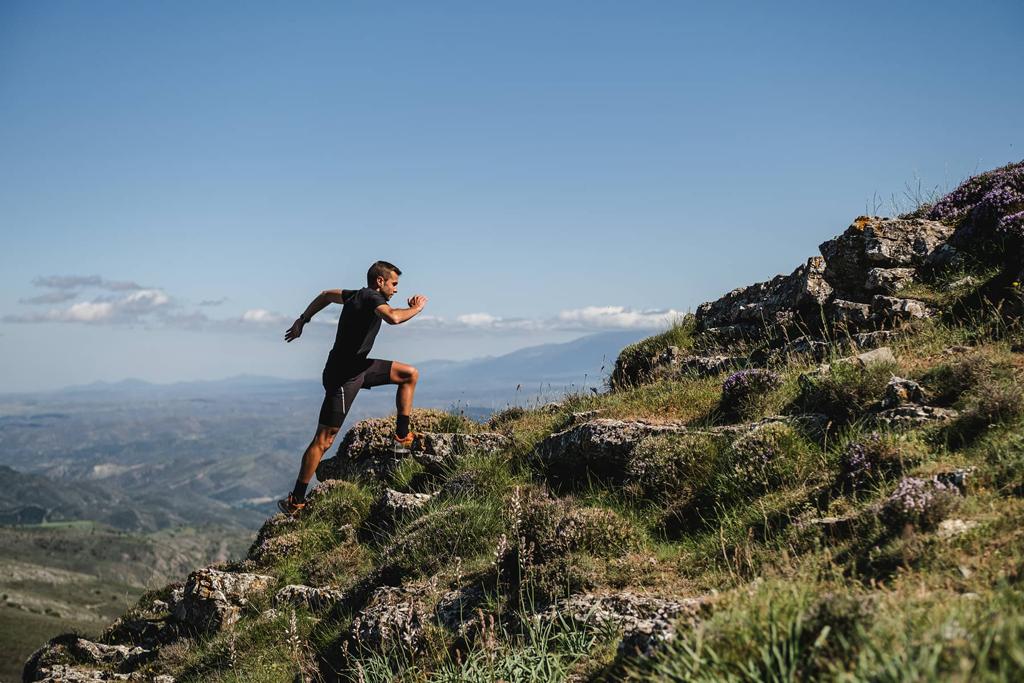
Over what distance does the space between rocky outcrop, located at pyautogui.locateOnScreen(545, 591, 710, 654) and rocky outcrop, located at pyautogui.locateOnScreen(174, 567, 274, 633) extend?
6.71 m

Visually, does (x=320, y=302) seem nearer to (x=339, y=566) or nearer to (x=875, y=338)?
(x=339, y=566)

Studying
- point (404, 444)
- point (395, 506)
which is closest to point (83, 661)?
point (395, 506)

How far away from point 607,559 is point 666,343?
8789 mm

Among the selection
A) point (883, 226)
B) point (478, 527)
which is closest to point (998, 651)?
point (478, 527)

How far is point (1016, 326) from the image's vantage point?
356 inches

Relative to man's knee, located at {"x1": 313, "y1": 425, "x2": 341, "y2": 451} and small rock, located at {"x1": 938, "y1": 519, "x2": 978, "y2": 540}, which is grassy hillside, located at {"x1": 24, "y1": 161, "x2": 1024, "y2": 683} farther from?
man's knee, located at {"x1": 313, "y1": 425, "x2": 341, "y2": 451}

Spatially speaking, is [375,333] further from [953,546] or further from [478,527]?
[953,546]

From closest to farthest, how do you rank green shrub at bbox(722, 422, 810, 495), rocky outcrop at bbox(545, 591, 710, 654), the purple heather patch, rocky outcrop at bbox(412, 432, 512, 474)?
rocky outcrop at bbox(545, 591, 710, 654) < green shrub at bbox(722, 422, 810, 495) < the purple heather patch < rocky outcrop at bbox(412, 432, 512, 474)

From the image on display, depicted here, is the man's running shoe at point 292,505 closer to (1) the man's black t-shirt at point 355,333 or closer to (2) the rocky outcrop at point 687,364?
(1) the man's black t-shirt at point 355,333

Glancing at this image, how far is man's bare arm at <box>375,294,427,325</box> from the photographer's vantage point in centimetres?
1043

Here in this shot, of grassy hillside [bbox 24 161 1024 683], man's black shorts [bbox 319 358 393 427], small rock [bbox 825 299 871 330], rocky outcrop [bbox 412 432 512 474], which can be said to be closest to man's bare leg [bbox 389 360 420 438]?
man's black shorts [bbox 319 358 393 427]

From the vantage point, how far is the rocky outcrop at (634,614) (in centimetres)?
475

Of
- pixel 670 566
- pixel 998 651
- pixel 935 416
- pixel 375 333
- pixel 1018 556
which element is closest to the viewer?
pixel 998 651

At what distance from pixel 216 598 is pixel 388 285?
5639 millimetres
